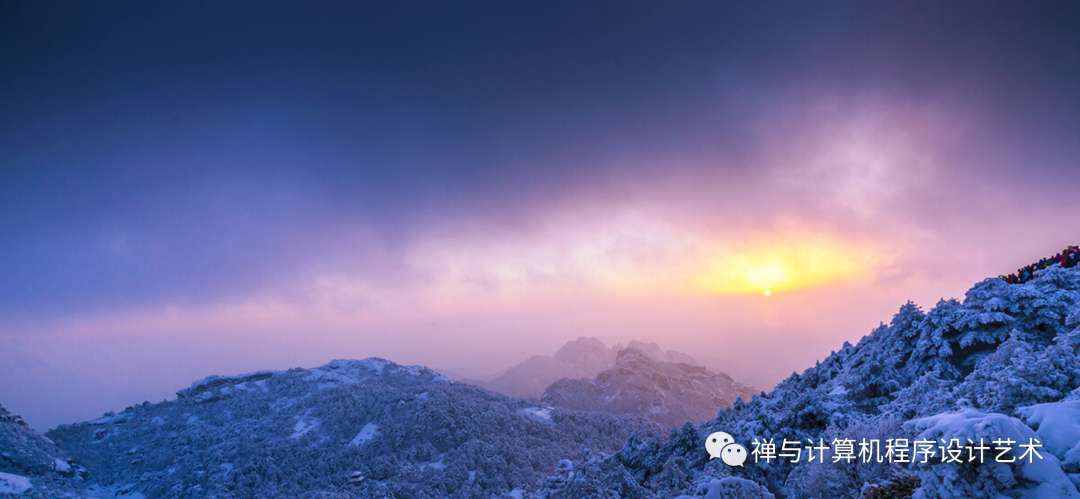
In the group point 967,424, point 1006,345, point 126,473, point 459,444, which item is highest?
point 1006,345

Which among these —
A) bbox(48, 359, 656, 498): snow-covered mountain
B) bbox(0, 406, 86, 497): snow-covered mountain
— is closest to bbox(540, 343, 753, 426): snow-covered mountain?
bbox(48, 359, 656, 498): snow-covered mountain

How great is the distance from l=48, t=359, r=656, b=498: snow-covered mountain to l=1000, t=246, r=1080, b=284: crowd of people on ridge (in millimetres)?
51773

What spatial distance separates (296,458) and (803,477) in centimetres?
7048

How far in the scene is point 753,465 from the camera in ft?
71.3

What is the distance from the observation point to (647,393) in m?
138

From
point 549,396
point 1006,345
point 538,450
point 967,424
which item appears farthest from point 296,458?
point 549,396

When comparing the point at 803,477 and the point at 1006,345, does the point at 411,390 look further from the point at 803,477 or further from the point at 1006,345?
the point at 1006,345

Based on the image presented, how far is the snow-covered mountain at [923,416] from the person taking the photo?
10.4 m

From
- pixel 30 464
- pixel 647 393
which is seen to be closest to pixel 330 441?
pixel 30 464

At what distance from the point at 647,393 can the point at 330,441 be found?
109 m

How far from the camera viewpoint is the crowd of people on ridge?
113 feet

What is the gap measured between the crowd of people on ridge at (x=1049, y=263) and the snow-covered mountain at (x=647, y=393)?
101182 millimetres

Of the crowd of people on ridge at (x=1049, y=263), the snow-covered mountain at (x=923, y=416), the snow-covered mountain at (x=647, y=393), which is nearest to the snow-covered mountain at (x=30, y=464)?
the snow-covered mountain at (x=923, y=416)

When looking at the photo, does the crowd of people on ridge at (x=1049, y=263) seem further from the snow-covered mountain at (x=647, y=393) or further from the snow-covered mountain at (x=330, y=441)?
the snow-covered mountain at (x=647, y=393)
